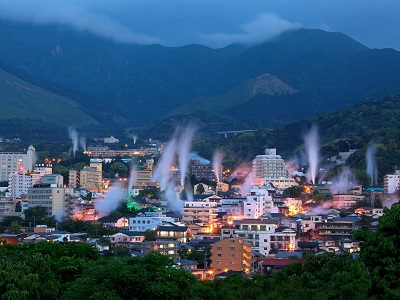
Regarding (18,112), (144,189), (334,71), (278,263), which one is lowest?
(278,263)

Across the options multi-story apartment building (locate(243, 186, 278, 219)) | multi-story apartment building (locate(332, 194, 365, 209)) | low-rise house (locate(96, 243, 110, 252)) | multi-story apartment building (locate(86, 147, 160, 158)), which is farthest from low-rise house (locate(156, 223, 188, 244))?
multi-story apartment building (locate(86, 147, 160, 158))

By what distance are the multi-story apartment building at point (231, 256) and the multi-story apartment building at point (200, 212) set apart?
1251 cm

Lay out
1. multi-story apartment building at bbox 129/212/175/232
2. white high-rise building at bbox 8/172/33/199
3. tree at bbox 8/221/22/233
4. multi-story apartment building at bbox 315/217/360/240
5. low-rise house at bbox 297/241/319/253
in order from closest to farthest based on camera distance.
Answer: low-rise house at bbox 297/241/319/253, multi-story apartment building at bbox 315/217/360/240, tree at bbox 8/221/22/233, multi-story apartment building at bbox 129/212/175/232, white high-rise building at bbox 8/172/33/199

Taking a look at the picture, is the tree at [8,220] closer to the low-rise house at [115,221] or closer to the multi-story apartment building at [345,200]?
the low-rise house at [115,221]

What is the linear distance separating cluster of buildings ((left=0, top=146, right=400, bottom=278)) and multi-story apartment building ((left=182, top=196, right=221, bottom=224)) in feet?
0.16

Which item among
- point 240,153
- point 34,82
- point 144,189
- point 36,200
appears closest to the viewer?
point 36,200

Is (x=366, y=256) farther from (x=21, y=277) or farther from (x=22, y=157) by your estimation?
(x=22, y=157)

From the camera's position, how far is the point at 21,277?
46.3ft

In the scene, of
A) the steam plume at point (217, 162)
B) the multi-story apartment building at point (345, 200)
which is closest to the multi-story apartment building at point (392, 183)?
the multi-story apartment building at point (345, 200)

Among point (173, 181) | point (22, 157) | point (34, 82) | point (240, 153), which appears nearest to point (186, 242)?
point (173, 181)

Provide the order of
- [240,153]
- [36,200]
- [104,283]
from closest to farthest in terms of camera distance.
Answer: [104,283] → [36,200] → [240,153]

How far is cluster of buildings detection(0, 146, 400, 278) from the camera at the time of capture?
104 feet

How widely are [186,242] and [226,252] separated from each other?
5955mm

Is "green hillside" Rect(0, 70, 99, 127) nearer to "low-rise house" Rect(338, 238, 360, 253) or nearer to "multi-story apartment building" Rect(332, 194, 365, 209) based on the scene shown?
"multi-story apartment building" Rect(332, 194, 365, 209)
